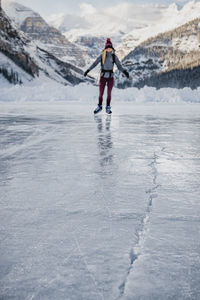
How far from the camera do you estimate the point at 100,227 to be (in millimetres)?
1522

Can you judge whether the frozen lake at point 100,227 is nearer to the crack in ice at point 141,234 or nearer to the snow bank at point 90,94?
the crack in ice at point 141,234

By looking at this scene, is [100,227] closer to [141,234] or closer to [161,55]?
[141,234]

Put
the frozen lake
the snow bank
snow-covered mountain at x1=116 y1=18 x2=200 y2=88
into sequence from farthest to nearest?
snow-covered mountain at x1=116 y1=18 x2=200 y2=88, the snow bank, the frozen lake

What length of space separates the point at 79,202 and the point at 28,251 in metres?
0.66

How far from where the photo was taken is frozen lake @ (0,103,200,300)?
1044 mm

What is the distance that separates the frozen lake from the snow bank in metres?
13.9

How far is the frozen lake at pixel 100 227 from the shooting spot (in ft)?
3.43

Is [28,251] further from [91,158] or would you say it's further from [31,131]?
[31,131]

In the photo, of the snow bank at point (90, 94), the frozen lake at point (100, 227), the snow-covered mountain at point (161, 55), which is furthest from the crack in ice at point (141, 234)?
the snow-covered mountain at point (161, 55)

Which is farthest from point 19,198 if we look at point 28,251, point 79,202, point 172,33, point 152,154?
point 172,33

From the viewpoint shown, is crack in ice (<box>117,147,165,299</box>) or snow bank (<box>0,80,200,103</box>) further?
snow bank (<box>0,80,200,103</box>)

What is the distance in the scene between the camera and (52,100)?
58.7 feet

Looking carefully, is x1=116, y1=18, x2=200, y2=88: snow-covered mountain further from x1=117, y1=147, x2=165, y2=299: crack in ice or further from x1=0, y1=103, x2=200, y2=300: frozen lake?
x1=117, y1=147, x2=165, y2=299: crack in ice

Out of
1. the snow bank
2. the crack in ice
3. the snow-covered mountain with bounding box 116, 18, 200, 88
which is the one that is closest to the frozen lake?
the crack in ice
